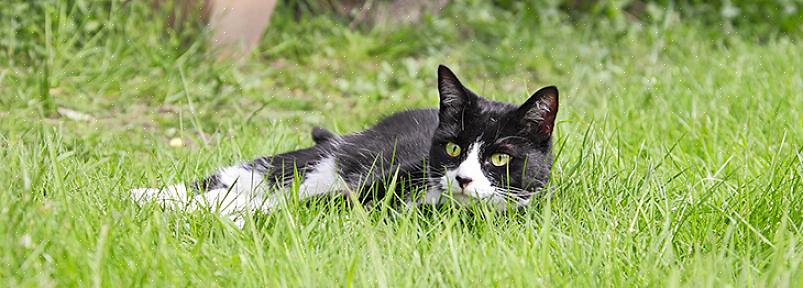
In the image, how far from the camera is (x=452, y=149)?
2678mm

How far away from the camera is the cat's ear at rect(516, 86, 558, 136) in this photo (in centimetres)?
255

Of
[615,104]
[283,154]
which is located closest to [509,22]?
[615,104]

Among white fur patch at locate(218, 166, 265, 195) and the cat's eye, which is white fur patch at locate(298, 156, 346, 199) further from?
the cat's eye

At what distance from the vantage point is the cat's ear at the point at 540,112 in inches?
101

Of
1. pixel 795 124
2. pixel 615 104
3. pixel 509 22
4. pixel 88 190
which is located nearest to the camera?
pixel 88 190

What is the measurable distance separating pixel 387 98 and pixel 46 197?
116 inches

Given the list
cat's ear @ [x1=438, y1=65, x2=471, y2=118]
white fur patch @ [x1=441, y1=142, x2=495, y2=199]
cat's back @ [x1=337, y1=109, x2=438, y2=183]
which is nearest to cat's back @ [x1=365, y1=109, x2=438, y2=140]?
cat's back @ [x1=337, y1=109, x2=438, y2=183]

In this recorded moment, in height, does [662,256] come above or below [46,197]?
below

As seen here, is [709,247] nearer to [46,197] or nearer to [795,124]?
[795,124]

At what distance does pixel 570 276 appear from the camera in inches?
81.4

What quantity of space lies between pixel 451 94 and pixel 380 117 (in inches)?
35.1

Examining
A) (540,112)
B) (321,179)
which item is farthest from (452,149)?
(321,179)

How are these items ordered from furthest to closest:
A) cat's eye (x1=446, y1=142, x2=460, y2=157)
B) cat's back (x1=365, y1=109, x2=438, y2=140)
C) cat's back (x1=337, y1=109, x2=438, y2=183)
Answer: cat's back (x1=365, y1=109, x2=438, y2=140)
cat's back (x1=337, y1=109, x2=438, y2=183)
cat's eye (x1=446, y1=142, x2=460, y2=157)

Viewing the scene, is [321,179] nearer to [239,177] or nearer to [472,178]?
[239,177]
